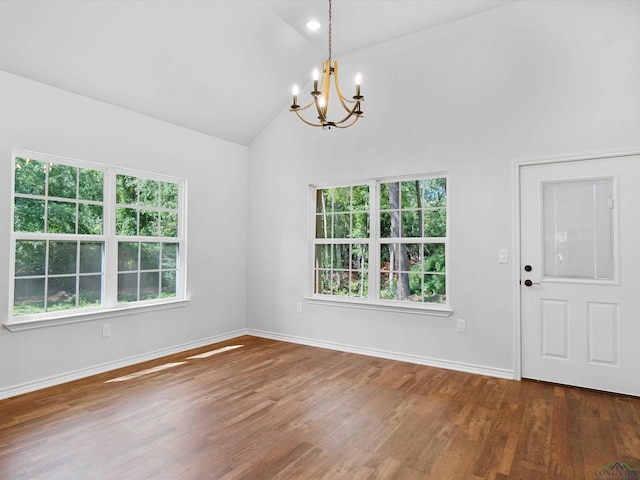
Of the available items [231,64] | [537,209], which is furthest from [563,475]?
[231,64]

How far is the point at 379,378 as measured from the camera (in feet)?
12.6

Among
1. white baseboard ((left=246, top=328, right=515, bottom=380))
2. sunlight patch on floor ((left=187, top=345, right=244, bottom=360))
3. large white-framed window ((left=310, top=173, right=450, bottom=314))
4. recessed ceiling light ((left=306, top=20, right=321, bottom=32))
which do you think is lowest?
sunlight patch on floor ((left=187, top=345, right=244, bottom=360))

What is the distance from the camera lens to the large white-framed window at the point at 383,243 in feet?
14.3

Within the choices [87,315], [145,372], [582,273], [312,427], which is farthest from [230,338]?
[582,273]

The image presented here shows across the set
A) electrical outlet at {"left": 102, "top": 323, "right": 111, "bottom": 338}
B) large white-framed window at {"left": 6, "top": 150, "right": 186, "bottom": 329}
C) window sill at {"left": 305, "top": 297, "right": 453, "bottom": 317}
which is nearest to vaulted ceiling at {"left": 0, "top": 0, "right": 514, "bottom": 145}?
large white-framed window at {"left": 6, "top": 150, "right": 186, "bottom": 329}

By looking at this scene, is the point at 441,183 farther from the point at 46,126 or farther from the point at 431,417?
the point at 46,126

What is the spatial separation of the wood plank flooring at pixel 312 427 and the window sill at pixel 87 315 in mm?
564

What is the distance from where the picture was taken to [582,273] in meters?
3.58

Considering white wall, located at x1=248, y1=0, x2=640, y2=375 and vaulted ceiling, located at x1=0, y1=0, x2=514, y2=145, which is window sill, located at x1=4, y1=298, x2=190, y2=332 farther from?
vaulted ceiling, located at x1=0, y1=0, x2=514, y2=145

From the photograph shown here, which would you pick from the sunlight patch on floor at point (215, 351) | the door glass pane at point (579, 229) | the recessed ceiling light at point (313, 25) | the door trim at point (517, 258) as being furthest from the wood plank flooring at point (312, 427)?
the recessed ceiling light at point (313, 25)

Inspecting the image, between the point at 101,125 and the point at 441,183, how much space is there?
11.7 ft

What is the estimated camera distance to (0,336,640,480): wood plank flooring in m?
2.25

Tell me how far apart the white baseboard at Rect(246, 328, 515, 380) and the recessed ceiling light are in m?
3.61

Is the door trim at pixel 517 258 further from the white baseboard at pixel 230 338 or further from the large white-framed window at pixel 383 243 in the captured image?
the large white-framed window at pixel 383 243
